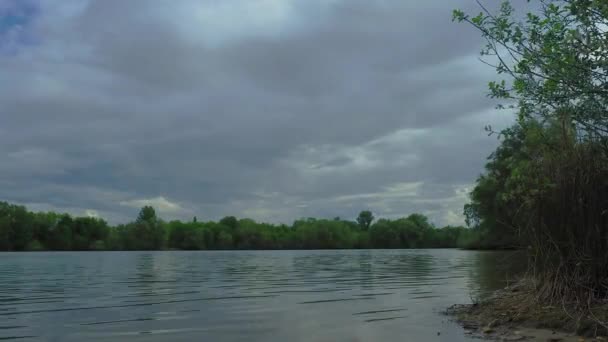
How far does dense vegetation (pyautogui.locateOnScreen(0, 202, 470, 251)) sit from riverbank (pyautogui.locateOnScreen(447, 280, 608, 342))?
137239 mm

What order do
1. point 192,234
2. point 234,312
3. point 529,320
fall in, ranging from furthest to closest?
1. point 192,234
2. point 234,312
3. point 529,320

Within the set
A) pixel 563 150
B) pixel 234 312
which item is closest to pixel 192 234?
pixel 234 312

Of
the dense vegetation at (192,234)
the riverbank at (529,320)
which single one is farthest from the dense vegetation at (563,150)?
the dense vegetation at (192,234)

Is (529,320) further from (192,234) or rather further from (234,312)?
(192,234)

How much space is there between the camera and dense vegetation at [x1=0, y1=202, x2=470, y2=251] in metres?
137

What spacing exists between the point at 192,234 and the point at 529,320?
15953cm

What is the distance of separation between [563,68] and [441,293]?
1181 cm

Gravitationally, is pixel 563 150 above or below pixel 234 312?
above

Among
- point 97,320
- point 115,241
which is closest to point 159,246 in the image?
point 115,241

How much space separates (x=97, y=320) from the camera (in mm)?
13742

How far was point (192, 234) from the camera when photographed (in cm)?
16550

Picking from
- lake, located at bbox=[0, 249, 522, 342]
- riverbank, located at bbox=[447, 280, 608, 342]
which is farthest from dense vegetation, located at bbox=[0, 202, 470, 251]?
riverbank, located at bbox=[447, 280, 608, 342]

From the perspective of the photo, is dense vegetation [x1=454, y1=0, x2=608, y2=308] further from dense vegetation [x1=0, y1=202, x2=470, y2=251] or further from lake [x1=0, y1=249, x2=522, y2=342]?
dense vegetation [x1=0, y1=202, x2=470, y2=251]

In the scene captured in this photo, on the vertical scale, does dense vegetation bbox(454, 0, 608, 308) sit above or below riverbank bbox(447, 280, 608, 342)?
above
